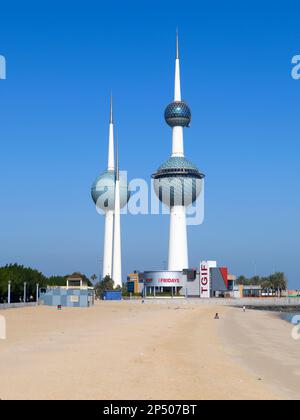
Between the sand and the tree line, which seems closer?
the sand

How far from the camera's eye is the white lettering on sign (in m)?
194

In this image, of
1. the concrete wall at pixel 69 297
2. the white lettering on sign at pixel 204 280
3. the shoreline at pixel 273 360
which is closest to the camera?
the shoreline at pixel 273 360

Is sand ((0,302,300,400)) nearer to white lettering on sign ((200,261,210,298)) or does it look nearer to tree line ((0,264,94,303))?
tree line ((0,264,94,303))

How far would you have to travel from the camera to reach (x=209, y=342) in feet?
134

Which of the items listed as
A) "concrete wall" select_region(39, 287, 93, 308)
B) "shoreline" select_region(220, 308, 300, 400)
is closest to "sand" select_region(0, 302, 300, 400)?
"shoreline" select_region(220, 308, 300, 400)

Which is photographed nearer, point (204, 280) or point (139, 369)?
point (139, 369)

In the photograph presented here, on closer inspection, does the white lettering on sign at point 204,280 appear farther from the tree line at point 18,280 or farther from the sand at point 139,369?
the sand at point 139,369

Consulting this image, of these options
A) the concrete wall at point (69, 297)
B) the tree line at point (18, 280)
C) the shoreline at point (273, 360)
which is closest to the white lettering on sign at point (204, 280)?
the tree line at point (18, 280)

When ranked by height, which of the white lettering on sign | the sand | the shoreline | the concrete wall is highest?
the white lettering on sign

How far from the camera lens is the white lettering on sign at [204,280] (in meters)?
194

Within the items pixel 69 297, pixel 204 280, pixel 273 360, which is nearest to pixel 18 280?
pixel 69 297

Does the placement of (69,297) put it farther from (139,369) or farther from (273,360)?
(139,369)

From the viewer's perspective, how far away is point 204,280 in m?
195
